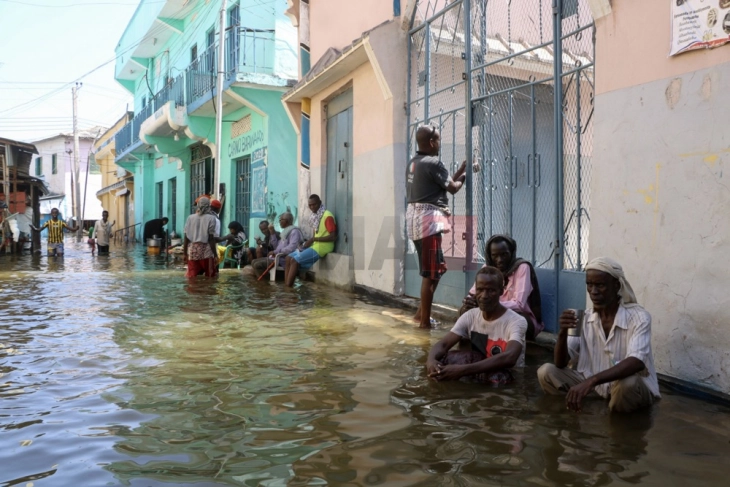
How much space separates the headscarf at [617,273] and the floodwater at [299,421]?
0.64m

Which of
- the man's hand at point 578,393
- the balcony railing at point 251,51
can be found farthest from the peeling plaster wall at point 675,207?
the balcony railing at point 251,51

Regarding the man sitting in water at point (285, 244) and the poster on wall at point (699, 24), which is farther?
the man sitting in water at point (285, 244)

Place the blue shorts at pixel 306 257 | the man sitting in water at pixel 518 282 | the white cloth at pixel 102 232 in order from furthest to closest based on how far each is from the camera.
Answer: the white cloth at pixel 102 232
the blue shorts at pixel 306 257
the man sitting in water at pixel 518 282

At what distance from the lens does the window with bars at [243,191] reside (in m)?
16.7

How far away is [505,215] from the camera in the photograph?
654 centimetres

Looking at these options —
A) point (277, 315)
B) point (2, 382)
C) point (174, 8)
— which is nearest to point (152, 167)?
point (174, 8)

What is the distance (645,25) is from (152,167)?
27346 millimetres

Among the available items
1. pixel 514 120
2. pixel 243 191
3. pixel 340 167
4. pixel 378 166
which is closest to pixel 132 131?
pixel 243 191

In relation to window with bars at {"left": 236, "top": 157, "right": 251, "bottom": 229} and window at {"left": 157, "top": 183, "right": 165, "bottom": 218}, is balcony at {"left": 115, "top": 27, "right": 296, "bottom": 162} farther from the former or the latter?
window at {"left": 157, "top": 183, "right": 165, "bottom": 218}

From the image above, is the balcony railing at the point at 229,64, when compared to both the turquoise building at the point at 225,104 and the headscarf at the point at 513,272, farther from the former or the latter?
the headscarf at the point at 513,272

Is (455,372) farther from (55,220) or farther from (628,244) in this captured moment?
(55,220)

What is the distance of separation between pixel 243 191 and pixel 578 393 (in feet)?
47.3

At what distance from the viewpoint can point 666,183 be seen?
425 centimetres

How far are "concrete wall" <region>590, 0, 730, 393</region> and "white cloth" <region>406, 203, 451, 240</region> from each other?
1.85 meters
